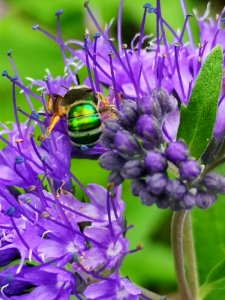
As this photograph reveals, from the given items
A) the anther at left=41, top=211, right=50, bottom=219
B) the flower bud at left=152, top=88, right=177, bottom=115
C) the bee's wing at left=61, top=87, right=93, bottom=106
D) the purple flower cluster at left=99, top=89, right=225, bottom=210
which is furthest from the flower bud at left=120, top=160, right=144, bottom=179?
the bee's wing at left=61, top=87, right=93, bottom=106

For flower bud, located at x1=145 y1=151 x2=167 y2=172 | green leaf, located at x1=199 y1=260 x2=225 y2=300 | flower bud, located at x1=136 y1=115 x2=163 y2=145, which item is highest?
flower bud, located at x1=136 y1=115 x2=163 y2=145

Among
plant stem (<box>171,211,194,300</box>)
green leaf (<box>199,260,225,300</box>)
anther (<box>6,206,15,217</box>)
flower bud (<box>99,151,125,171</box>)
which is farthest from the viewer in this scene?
green leaf (<box>199,260,225,300</box>)

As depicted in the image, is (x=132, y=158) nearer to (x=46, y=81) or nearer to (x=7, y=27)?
(x=46, y=81)

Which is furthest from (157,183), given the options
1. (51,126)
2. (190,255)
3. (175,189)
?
(190,255)

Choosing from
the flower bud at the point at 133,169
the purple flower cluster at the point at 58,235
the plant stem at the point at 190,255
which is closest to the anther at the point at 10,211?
the purple flower cluster at the point at 58,235

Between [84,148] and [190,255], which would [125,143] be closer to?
[84,148]

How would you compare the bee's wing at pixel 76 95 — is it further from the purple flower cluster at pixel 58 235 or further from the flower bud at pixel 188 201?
the flower bud at pixel 188 201

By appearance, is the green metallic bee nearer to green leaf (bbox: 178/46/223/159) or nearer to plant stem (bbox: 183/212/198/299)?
green leaf (bbox: 178/46/223/159)
